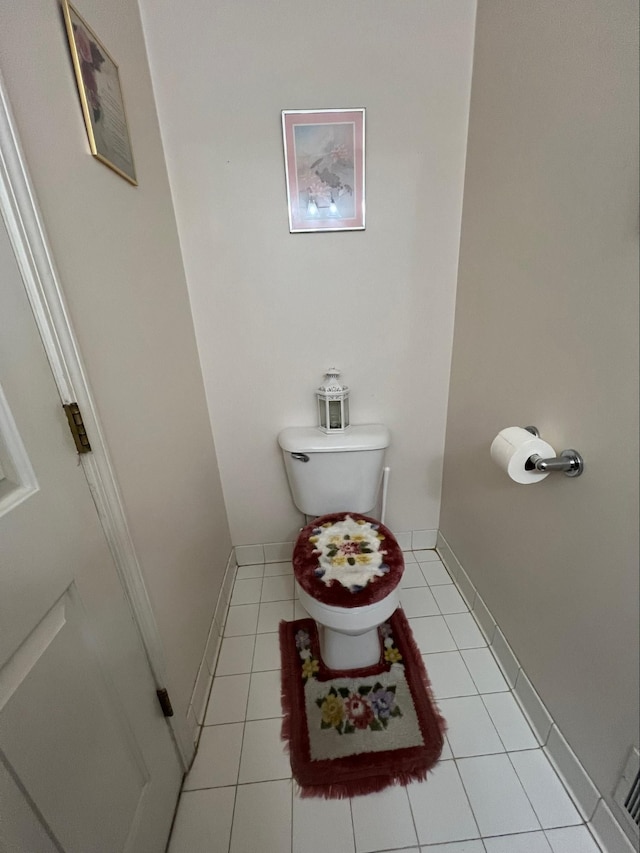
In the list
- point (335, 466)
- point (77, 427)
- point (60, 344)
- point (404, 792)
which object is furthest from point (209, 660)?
point (60, 344)

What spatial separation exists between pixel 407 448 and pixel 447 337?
49cm

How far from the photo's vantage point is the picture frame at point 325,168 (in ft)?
3.65

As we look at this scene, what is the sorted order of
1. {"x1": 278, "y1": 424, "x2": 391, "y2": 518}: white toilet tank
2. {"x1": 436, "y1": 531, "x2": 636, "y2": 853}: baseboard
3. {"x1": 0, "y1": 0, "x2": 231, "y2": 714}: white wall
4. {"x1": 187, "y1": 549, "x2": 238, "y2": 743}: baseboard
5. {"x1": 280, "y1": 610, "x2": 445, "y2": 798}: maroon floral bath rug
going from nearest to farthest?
{"x1": 0, "y1": 0, "x2": 231, "y2": 714}: white wall, {"x1": 436, "y1": 531, "x2": 636, "y2": 853}: baseboard, {"x1": 280, "y1": 610, "x2": 445, "y2": 798}: maroon floral bath rug, {"x1": 187, "y1": 549, "x2": 238, "y2": 743}: baseboard, {"x1": 278, "y1": 424, "x2": 391, "y2": 518}: white toilet tank

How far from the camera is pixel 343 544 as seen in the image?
3.84 feet

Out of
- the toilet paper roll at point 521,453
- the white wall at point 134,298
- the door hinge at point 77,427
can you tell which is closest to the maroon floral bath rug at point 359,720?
the white wall at point 134,298

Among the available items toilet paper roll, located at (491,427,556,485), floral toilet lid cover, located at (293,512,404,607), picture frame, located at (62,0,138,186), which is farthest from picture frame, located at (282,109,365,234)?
floral toilet lid cover, located at (293,512,404,607)

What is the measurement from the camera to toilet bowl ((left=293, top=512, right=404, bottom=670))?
991mm

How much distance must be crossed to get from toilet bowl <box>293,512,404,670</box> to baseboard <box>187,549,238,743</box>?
0.39 meters

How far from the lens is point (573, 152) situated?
2.47ft

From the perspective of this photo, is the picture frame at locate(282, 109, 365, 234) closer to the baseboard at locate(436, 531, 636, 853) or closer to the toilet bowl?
the toilet bowl

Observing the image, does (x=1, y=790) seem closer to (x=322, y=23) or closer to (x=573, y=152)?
(x=573, y=152)

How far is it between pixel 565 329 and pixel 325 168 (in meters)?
0.90

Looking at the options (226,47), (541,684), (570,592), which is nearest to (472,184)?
(226,47)

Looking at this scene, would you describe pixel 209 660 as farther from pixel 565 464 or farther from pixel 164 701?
pixel 565 464
